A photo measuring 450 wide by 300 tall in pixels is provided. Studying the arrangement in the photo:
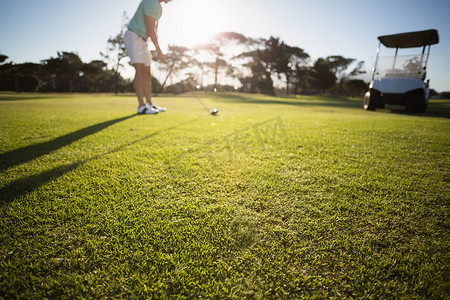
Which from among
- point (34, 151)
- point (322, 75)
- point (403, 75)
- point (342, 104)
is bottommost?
point (34, 151)

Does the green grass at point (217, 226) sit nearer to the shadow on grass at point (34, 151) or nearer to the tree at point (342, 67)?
the shadow on grass at point (34, 151)

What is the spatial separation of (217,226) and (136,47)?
4658 mm

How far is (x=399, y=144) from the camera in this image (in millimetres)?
2768

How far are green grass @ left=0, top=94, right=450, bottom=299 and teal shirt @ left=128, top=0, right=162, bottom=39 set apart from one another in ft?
11.0

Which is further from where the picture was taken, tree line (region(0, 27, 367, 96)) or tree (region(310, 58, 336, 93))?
tree (region(310, 58, 336, 93))

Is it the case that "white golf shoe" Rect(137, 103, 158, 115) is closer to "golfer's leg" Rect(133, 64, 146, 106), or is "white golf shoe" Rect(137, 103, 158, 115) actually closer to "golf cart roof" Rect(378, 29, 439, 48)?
"golfer's leg" Rect(133, 64, 146, 106)

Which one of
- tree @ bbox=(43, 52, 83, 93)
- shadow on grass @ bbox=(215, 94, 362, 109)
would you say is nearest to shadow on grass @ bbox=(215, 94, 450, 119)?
shadow on grass @ bbox=(215, 94, 362, 109)

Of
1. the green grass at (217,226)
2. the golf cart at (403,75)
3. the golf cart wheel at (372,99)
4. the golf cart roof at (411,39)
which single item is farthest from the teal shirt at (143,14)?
the golf cart roof at (411,39)

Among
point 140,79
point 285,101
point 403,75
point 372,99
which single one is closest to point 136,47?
point 140,79

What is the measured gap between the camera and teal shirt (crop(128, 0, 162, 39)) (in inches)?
162

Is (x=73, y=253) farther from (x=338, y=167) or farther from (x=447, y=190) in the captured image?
(x=447, y=190)

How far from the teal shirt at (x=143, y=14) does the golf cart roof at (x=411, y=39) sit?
10663 mm

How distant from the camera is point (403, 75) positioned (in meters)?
8.67

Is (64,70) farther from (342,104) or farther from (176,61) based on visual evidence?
(342,104)
